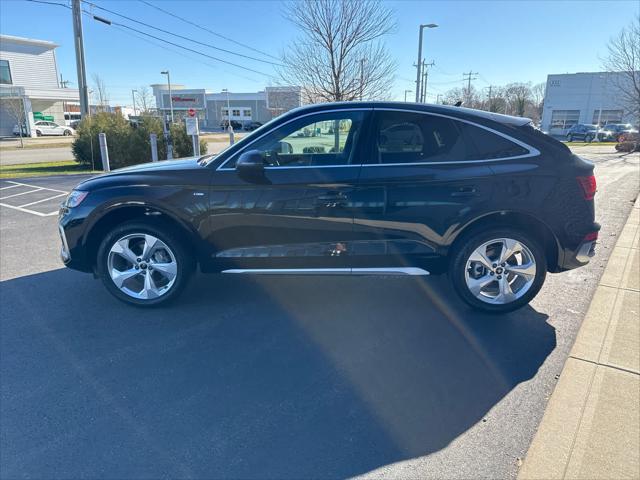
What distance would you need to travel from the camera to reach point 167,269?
3924 millimetres

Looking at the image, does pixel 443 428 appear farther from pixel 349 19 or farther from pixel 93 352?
pixel 349 19

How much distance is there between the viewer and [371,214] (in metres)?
3.72

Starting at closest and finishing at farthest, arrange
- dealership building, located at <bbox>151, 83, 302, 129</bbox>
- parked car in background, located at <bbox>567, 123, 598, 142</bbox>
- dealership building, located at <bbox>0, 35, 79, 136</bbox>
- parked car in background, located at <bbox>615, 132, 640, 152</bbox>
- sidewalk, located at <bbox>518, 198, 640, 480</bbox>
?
1. sidewalk, located at <bbox>518, 198, 640, 480</bbox>
2. parked car in background, located at <bbox>615, 132, 640, 152</bbox>
3. parked car in background, located at <bbox>567, 123, 598, 142</bbox>
4. dealership building, located at <bbox>0, 35, 79, 136</bbox>
5. dealership building, located at <bbox>151, 83, 302, 129</bbox>

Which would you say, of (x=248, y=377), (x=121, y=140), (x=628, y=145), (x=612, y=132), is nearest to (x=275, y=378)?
(x=248, y=377)

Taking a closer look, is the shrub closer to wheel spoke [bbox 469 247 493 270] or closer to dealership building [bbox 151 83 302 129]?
wheel spoke [bbox 469 247 493 270]

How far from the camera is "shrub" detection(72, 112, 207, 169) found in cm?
1511

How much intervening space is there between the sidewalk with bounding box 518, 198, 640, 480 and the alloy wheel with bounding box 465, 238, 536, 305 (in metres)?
0.64

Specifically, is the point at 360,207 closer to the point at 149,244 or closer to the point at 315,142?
the point at 315,142

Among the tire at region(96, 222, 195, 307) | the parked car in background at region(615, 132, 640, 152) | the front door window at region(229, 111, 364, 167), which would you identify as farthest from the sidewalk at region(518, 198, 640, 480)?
the parked car in background at region(615, 132, 640, 152)

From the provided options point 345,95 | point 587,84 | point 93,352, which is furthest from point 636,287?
point 587,84

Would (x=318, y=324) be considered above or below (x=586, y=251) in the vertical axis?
below

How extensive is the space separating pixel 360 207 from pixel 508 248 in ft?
4.62

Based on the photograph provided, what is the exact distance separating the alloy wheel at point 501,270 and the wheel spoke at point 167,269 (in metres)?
2.71

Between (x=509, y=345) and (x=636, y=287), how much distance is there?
226 cm
